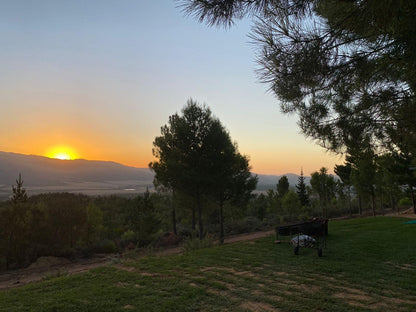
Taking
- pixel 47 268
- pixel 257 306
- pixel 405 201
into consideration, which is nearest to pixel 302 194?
pixel 405 201

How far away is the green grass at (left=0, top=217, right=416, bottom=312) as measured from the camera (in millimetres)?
3828

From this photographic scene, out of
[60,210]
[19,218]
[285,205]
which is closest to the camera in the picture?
[19,218]

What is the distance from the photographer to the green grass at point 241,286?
3.83 meters

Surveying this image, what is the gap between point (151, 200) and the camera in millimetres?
16281

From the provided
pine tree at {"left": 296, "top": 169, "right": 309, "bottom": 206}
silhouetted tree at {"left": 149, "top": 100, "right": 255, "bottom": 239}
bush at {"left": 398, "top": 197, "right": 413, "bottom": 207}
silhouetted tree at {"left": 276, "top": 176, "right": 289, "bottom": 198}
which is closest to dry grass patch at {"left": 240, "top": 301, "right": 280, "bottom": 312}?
silhouetted tree at {"left": 149, "top": 100, "right": 255, "bottom": 239}

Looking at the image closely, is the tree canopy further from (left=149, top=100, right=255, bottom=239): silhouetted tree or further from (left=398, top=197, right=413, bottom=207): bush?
(left=398, top=197, right=413, bottom=207): bush

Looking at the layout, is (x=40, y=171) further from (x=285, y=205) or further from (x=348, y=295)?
(x=348, y=295)

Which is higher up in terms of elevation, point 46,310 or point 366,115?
point 366,115

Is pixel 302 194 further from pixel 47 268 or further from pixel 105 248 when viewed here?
pixel 47 268

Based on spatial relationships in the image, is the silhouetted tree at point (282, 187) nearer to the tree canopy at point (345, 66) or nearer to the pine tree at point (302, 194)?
the pine tree at point (302, 194)

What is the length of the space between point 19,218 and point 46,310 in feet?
38.3

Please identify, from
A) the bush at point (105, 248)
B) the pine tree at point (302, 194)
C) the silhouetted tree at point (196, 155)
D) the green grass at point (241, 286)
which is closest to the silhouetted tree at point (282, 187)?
the pine tree at point (302, 194)

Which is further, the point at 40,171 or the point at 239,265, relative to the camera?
the point at 40,171

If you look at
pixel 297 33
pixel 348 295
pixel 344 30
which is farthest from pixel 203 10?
pixel 348 295
